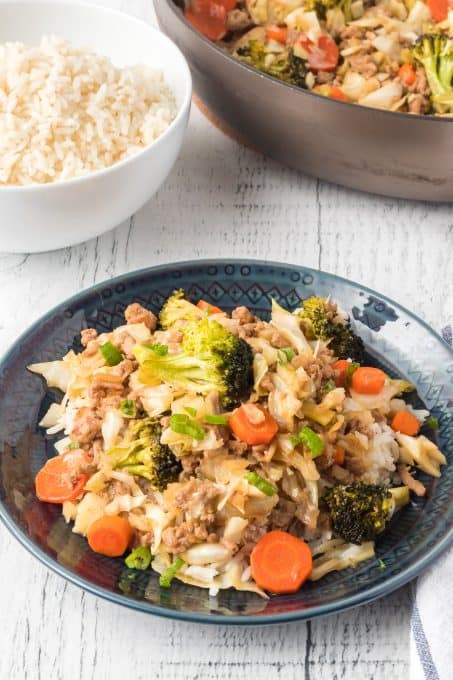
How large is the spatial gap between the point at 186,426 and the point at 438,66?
2.42 m

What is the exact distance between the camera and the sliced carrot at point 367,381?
2.94 m

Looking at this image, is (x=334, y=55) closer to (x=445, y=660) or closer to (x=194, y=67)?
(x=194, y=67)

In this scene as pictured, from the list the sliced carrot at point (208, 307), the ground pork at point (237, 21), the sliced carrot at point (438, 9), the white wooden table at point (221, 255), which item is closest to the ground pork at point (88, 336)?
the sliced carrot at point (208, 307)

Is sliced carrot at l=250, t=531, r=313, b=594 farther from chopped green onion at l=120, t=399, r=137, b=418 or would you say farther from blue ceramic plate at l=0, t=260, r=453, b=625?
chopped green onion at l=120, t=399, r=137, b=418

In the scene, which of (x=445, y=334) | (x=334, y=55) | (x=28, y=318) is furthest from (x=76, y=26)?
(x=445, y=334)

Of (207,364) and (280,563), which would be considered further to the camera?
(207,364)

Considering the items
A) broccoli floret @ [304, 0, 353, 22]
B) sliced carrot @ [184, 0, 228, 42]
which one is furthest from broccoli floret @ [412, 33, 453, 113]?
sliced carrot @ [184, 0, 228, 42]

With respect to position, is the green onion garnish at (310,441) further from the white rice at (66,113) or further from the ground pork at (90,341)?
the white rice at (66,113)

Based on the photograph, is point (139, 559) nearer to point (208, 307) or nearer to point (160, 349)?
point (160, 349)

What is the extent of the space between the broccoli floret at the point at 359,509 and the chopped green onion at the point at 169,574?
45 cm

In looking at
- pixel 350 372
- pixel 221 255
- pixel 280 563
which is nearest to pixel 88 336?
pixel 350 372

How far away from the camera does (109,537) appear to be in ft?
8.41

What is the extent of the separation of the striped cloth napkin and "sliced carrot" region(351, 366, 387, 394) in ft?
1.92

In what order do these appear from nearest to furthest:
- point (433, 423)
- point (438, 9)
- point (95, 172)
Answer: point (433, 423), point (95, 172), point (438, 9)
